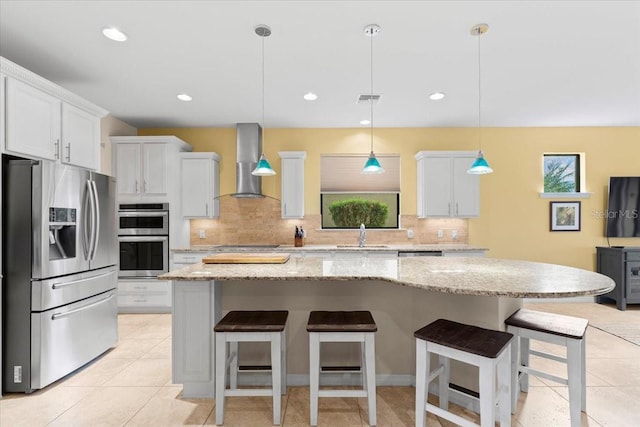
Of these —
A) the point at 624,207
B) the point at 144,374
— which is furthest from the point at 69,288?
the point at 624,207

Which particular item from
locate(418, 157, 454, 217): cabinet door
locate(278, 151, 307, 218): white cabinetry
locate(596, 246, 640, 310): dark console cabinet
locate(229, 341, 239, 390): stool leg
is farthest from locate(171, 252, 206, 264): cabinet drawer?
locate(596, 246, 640, 310): dark console cabinet

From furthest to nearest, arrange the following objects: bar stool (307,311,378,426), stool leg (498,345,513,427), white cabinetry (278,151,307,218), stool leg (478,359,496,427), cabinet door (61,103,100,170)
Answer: white cabinetry (278,151,307,218), cabinet door (61,103,100,170), bar stool (307,311,378,426), stool leg (498,345,513,427), stool leg (478,359,496,427)

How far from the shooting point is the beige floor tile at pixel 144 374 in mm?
2602

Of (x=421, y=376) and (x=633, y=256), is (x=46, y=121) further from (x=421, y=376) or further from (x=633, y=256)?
(x=633, y=256)

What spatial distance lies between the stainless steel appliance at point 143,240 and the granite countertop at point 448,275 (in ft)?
7.78

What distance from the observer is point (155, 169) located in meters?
4.52

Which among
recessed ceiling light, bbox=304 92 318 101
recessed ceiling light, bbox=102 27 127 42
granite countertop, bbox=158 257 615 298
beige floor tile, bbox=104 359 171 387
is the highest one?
recessed ceiling light, bbox=102 27 127 42

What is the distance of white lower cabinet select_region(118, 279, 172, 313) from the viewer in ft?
14.6

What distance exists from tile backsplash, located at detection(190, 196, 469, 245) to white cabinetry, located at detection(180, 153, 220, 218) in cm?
36

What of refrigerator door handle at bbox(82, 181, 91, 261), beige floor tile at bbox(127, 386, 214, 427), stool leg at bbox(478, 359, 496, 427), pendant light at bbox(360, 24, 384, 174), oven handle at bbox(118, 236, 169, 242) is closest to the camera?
stool leg at bbox(478, 359, 496, 427)

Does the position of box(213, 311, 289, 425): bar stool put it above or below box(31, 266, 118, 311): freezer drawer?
below

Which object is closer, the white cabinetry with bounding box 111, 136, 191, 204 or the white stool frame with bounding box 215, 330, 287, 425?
the white stool frame with bounding box 215, 330, 287, 425

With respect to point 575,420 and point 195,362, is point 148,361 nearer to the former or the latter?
point 195,362

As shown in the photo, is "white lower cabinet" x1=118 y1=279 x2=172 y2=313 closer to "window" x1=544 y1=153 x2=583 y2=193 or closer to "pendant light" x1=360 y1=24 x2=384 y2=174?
"pendant light" x1=360 y1=24 x2=384 y2=174
